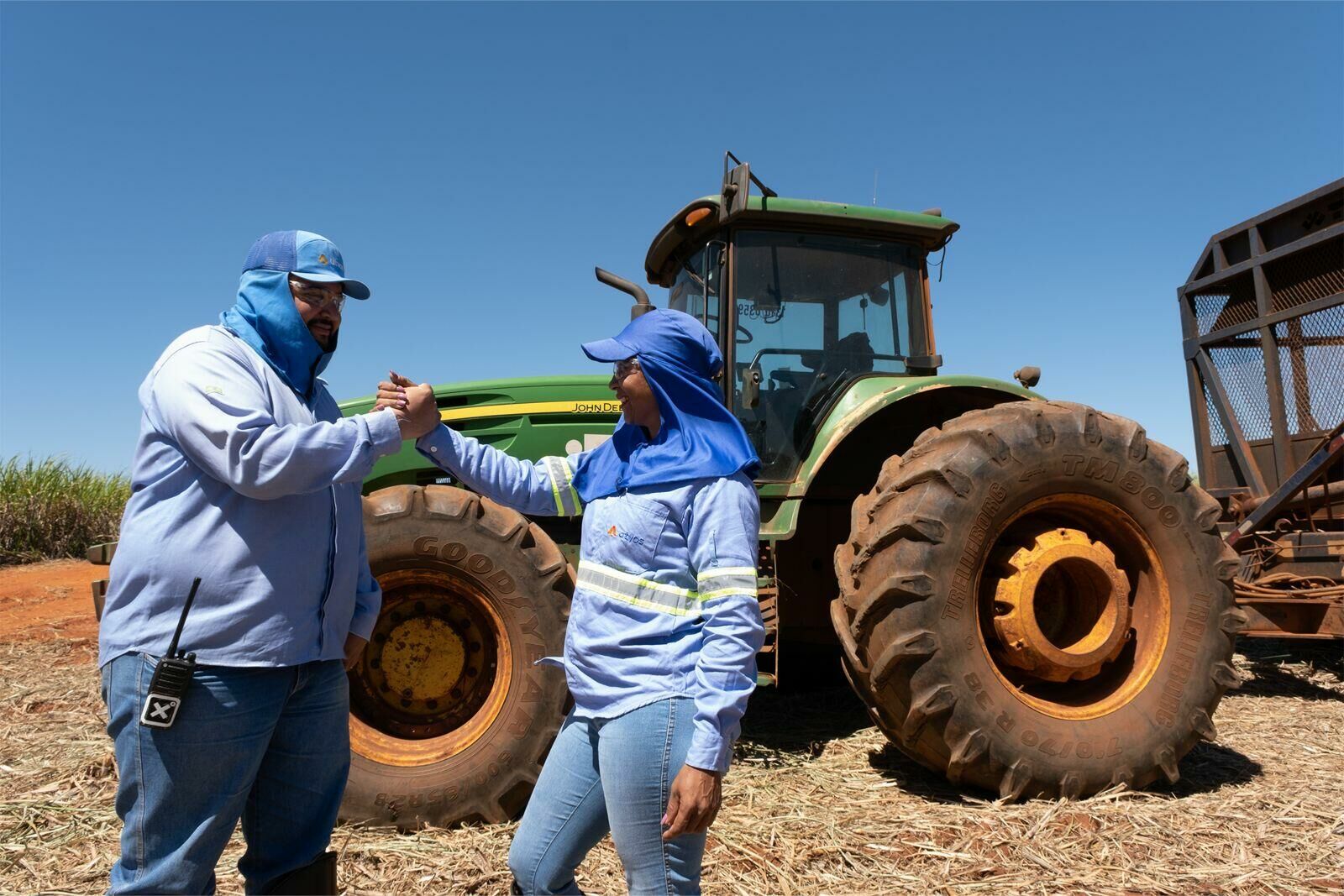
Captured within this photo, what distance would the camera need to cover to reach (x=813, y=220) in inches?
180

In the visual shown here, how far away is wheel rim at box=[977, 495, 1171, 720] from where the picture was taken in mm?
3680

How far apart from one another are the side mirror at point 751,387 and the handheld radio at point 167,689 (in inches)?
121

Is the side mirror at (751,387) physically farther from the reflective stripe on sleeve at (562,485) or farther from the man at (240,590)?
the man at (240,590)

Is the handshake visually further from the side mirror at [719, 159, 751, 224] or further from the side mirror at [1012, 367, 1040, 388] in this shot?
the side mirror at [1012, 367, 1040, 388]

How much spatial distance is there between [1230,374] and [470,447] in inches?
240

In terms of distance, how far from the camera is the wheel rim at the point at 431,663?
3688mm

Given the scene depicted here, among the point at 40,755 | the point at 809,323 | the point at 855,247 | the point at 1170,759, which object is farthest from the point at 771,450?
the point at 40,755

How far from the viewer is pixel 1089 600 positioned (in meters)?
3.83

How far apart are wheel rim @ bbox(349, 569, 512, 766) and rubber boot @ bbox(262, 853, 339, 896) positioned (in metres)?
1.56

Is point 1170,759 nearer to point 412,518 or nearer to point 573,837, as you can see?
point 573,837

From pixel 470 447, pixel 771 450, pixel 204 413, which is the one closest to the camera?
pixel 204 413

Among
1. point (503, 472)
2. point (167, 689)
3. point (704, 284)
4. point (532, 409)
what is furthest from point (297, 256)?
point (704, 284)

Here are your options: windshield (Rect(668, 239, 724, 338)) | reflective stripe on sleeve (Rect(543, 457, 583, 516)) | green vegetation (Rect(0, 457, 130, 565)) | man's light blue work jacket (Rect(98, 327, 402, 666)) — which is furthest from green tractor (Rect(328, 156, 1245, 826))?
green vegetation (Rect(0, 457, 130, 565))

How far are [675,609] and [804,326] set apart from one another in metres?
2.98
